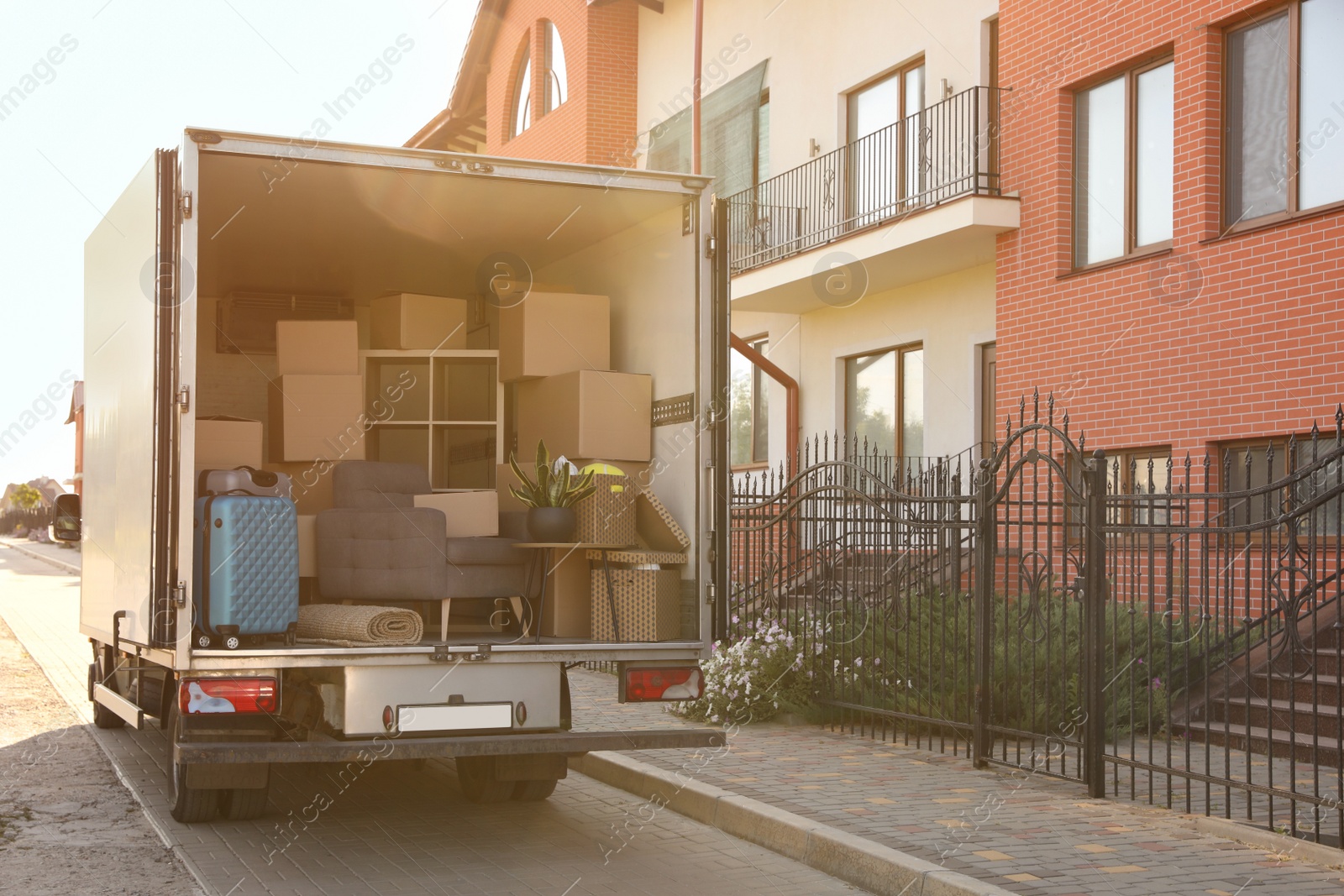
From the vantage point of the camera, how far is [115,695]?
8039 mm

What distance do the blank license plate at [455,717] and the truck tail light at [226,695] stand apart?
0.56 meters

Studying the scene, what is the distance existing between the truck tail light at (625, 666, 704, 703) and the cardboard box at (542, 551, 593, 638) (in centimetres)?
56

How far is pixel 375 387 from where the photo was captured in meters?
9.41

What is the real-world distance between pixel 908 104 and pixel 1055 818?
1182 cm

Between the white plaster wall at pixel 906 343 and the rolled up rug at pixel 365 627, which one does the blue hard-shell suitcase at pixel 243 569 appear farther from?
the white plaster wall at pixel 906 343

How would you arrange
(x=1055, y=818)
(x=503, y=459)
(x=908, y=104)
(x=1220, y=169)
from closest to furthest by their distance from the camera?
(x=1055, y=818), (x=503, y=459), (x=1220, y=169), (x=908, y=104)

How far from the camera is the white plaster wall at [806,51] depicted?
16.2 m

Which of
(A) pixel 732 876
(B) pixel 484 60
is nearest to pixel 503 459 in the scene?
(A) pixel 732 876

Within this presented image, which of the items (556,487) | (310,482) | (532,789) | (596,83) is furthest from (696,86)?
(532,789)

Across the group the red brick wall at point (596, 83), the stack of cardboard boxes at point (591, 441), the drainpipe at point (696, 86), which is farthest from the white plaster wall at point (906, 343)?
the stack of cardboard boxes at point (591, 441)

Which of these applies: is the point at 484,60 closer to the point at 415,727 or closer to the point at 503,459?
the point at 503,459

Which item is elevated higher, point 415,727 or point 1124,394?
point 1124,394

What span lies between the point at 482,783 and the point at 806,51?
13596mm

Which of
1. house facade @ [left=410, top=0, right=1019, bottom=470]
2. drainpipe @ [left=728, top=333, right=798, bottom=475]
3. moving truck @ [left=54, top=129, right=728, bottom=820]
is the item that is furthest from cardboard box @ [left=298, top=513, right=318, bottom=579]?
drainpipe @ [left=728, top=333, right=798, bottom=475]
